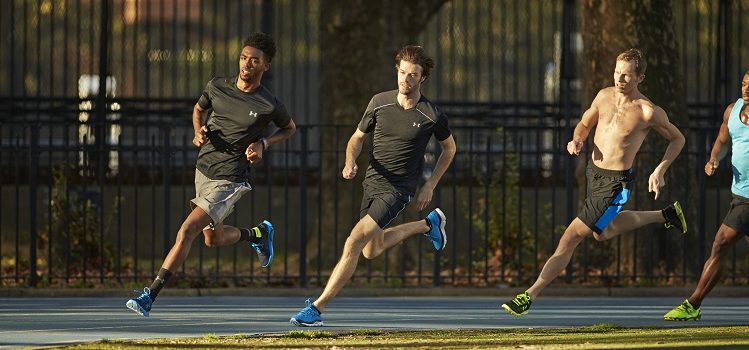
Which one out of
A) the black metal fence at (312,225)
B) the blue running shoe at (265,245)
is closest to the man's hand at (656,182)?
the blue running shoe at (265,245)

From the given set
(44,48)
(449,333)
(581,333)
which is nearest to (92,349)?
(449,333)

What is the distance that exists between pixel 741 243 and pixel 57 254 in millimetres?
7973

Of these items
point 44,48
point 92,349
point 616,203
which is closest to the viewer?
point 92,349

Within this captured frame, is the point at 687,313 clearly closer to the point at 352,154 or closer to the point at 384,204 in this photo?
the point at 384,204

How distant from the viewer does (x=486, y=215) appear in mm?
19562

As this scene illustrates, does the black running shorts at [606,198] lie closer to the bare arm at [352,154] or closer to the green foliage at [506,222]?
the bare arm at [352,154]

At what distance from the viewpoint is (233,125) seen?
14078 mm

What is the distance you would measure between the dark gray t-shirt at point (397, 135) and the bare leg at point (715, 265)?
241 centimetres

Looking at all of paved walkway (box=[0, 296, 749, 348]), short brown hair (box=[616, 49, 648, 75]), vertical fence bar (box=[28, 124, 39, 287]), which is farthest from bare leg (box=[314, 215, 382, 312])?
vertical fence bar (box=[28, 124, 39, 287])

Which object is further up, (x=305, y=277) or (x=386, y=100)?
(x=386, y=100)

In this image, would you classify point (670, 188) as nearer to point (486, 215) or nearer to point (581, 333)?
point (486, 215)

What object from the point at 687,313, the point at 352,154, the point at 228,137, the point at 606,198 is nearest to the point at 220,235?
the point at 228,137

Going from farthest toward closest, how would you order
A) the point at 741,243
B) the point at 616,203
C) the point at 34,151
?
the point at 741,243, the point at 34,151, the point at 616,203

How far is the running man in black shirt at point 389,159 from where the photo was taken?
44.7 ft
